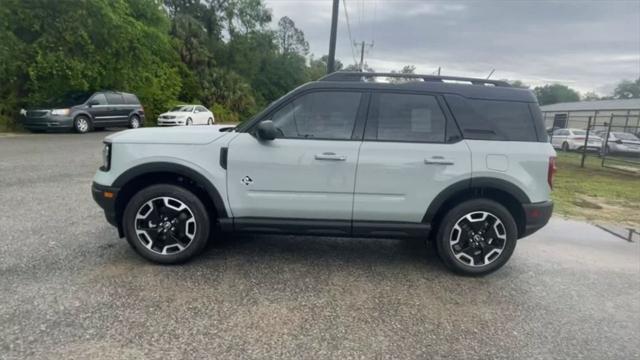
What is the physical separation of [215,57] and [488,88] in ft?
133

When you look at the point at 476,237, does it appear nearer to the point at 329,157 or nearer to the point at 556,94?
the point at 329,157

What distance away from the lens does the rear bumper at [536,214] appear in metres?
3.90

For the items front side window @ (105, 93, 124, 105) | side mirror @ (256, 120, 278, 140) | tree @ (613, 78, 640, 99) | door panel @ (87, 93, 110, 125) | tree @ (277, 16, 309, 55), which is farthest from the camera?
tree @ (613, 78, 640, 99)

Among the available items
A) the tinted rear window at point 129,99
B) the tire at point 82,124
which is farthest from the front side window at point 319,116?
the tinted rear window at point 129,99

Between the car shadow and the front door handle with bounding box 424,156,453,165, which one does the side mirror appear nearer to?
the car shadow

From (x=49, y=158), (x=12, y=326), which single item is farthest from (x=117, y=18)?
(x=12, y=326)

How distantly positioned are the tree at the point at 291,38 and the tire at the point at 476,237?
63883 millimetres

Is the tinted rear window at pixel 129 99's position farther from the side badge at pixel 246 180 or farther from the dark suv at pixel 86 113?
the side badge at pixel 246 180

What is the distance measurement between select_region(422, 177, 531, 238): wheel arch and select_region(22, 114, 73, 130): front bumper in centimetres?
1635

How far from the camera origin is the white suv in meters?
3.76

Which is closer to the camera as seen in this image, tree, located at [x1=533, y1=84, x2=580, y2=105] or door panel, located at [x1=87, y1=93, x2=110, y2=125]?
door panel, located at [x1=87, y1=93, x2=110, y2=125]

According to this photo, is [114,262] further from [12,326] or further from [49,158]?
[49,158]

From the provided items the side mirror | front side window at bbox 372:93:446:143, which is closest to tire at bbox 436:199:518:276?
front side window at bbox 372:93:446:143

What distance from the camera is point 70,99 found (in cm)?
1647
